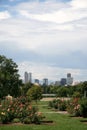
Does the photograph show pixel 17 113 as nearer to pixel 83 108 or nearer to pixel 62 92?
pixel 83 108

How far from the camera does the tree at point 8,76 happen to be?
2491 inches

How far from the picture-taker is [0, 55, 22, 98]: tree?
6328 cm

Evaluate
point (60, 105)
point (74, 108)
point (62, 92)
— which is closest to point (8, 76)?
point (60, 105)

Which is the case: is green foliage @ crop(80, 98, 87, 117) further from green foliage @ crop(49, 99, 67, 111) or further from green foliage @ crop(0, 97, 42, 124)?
green foliage @ crop(49, 99, 67, 111)

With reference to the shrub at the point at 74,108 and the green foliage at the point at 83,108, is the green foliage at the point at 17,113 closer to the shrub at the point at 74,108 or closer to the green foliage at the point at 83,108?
the green foliage at the point at 83,108

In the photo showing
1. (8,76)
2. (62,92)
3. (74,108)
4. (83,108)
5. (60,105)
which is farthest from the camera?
(62,92)

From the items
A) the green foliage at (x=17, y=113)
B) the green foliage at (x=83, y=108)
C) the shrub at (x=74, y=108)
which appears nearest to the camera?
the green foliage at (x=17, y=113)

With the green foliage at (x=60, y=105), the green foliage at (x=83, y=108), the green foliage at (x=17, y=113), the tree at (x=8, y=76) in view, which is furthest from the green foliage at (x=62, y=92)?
the green foliage at (x=17, y=113)

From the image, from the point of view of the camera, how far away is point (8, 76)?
63.3 meters

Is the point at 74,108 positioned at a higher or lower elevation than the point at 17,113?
higher

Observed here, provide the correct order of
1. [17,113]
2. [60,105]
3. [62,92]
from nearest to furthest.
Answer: [17,113] < [60,105] < [62,92]

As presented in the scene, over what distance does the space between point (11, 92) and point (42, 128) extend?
47455 mm

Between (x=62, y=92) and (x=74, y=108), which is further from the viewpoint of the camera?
(x=62, y=92)

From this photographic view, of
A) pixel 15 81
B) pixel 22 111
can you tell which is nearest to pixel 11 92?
pixel 15 81
